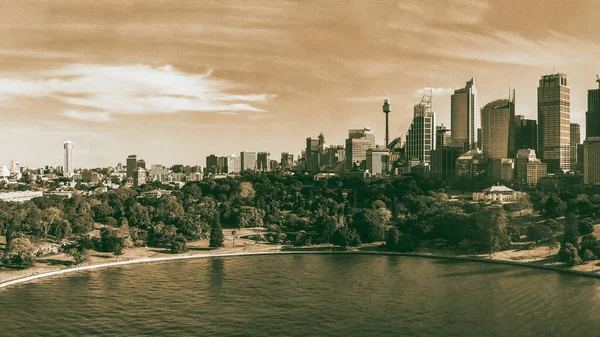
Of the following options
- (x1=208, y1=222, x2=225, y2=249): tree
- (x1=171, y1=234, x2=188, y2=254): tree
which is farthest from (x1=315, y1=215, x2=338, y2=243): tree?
(x1=171, y1=234, x2=188, y2=254): tree

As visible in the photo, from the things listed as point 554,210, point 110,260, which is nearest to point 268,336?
point 110,260

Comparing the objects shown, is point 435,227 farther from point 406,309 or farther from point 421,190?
point 421,190

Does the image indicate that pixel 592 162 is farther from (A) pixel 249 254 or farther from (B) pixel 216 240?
(B) pixel 216 240

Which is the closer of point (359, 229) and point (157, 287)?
point (157, 287)

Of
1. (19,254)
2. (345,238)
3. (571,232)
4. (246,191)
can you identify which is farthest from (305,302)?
(246,191)

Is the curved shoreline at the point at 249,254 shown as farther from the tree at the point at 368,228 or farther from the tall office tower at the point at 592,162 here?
the tall office tower at the point at 592,162
